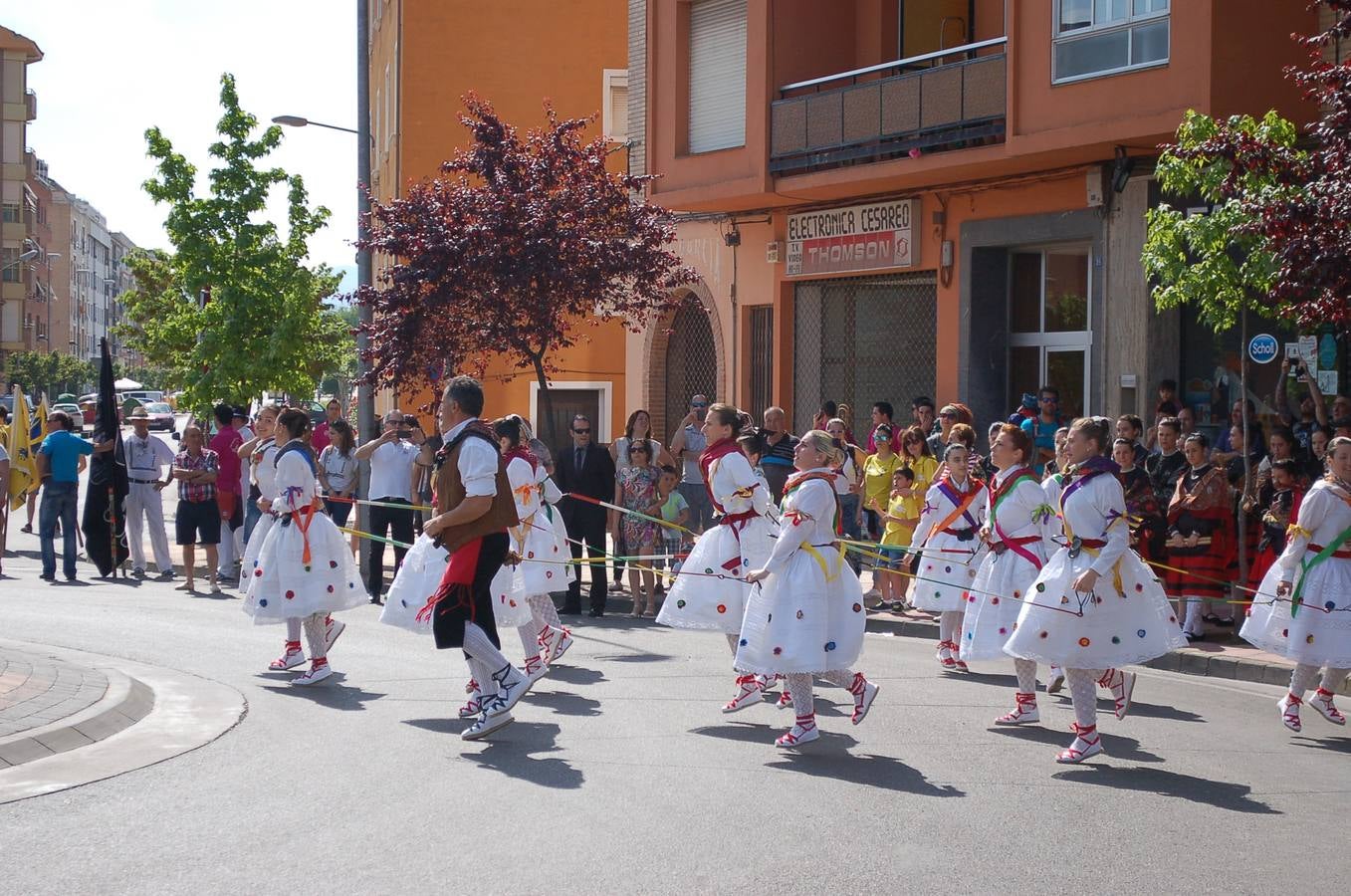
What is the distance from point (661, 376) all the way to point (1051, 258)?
26.5 feet

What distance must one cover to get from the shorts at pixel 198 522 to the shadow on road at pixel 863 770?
1003 cm

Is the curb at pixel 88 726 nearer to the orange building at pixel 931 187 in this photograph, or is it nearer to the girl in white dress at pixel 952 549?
the girl in white dress at pixel 952 549

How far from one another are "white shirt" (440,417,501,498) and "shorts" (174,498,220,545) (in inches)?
359

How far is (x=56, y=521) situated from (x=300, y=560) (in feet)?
28.4

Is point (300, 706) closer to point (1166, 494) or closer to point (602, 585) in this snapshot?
point (602, 585)

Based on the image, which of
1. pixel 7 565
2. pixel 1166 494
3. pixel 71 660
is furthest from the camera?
pixel 7 565

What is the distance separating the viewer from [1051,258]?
2006 centimetres

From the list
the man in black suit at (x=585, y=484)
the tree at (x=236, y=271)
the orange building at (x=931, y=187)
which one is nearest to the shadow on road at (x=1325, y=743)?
the man in black suit at (x=585, y=484)

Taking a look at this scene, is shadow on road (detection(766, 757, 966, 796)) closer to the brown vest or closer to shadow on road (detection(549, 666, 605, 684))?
the brown vest

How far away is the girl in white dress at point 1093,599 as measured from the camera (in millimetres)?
8789

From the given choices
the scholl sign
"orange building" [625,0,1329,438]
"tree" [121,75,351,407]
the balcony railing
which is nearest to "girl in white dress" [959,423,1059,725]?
the scholl sign

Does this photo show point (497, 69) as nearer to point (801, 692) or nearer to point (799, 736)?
point (801, 692)

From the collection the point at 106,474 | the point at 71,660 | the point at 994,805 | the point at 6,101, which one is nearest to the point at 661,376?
the point at 106,474

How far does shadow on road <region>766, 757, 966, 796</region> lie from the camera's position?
25.5 feet
